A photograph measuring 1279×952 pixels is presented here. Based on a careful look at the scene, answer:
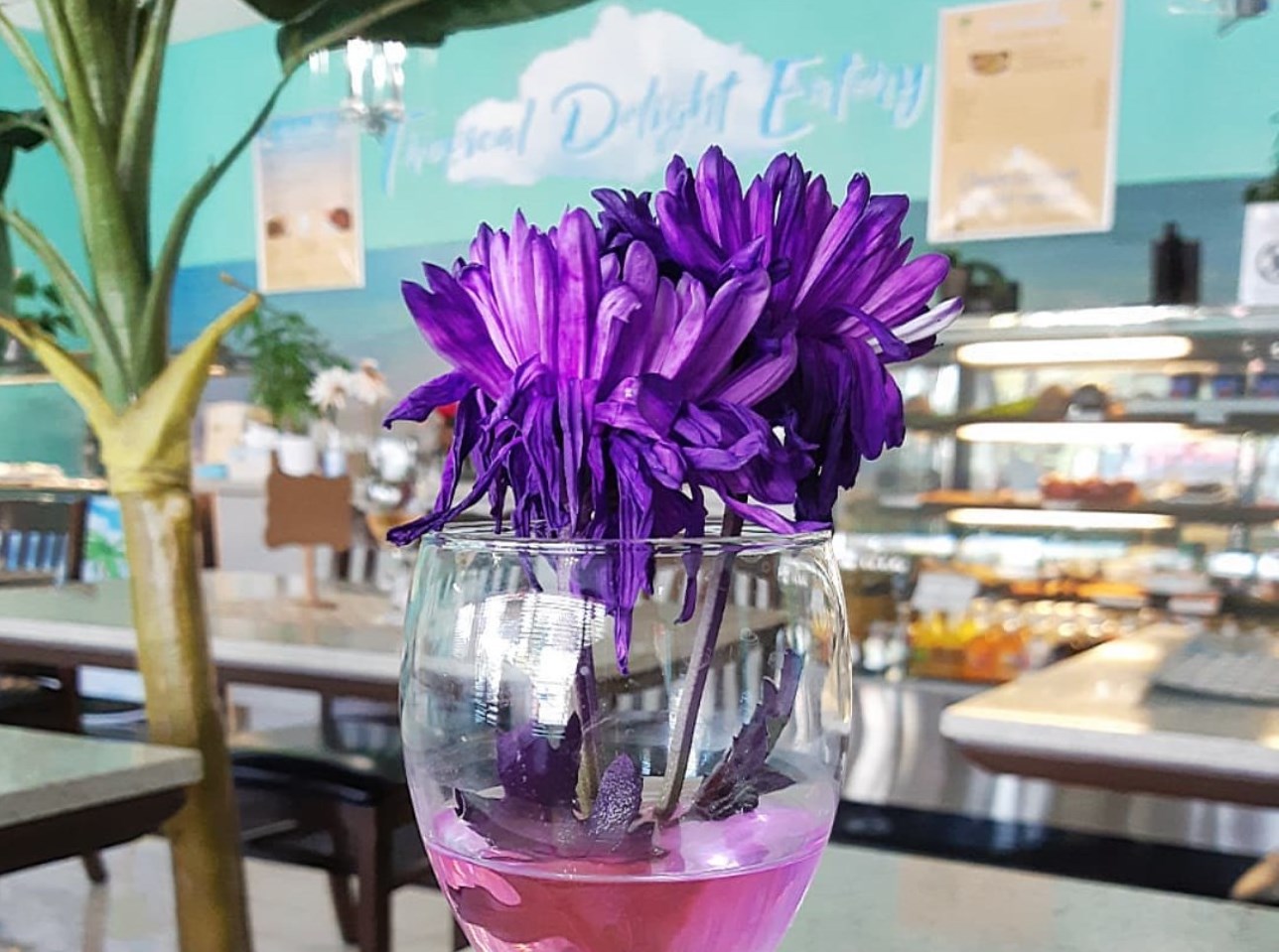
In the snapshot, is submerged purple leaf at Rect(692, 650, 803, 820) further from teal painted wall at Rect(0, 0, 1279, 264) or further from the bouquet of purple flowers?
teal painted wall at Rect(0, 0, 1279, 264)

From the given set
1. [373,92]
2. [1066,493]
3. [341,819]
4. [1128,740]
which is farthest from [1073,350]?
[373,92]

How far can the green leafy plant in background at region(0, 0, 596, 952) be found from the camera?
0.90 metres

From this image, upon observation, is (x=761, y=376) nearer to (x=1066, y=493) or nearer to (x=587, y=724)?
(x=587, y=724)

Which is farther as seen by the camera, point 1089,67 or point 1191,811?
point 1089,67

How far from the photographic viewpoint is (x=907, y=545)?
3629 millimetres

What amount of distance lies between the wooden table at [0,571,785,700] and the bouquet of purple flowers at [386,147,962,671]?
4.91 feet

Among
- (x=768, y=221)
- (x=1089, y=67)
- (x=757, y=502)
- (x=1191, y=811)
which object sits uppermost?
(x=1089, y=67)

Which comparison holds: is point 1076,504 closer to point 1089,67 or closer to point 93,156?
point 1089,67

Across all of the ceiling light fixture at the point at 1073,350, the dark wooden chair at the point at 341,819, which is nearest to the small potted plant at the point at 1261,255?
the ceiling light fixture at the point at 1073,350

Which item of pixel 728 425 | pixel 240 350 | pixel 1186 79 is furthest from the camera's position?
pixel 240 350

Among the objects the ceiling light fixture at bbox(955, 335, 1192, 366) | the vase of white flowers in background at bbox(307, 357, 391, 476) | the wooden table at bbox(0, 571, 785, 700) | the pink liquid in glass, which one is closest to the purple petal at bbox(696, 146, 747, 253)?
the pink liquid in glass

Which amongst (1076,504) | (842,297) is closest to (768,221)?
(842,297)

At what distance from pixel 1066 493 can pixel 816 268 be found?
10.4 ft

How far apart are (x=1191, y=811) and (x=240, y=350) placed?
13.5 ft
